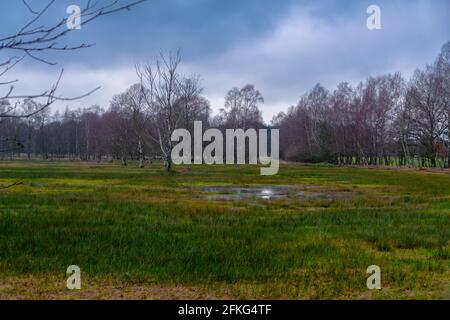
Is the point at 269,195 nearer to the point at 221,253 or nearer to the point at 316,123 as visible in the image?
the point at 221,253

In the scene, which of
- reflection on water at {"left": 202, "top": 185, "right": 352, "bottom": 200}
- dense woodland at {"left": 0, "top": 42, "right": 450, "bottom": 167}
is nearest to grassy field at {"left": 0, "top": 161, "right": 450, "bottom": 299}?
reflection on water at {"left": 202, "top": 185, "right": 352, "bottom": 200}

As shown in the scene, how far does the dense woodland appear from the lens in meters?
67.1

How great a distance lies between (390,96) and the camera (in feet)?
274

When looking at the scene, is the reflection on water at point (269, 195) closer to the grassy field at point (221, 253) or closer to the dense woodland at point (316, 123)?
the grassy field at point (221, 253)

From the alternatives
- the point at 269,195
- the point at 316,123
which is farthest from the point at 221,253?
the point at 316,123

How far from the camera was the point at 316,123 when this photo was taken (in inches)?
4048

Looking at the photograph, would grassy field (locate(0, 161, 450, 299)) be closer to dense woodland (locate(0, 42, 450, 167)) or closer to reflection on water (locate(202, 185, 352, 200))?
reflection on water (locate(202, 185, 352, 200))

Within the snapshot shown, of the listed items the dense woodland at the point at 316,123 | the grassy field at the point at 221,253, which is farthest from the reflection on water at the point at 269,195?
the dense woodland at the point at 316,123

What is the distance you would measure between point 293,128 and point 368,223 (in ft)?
329

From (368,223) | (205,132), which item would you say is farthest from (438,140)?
(368,223)

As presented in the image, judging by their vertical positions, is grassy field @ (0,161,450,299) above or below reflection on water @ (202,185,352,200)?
above

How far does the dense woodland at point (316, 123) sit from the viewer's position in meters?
67.1

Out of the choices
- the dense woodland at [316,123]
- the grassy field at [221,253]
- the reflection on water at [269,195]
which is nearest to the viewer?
the grassy field at [221,253]
